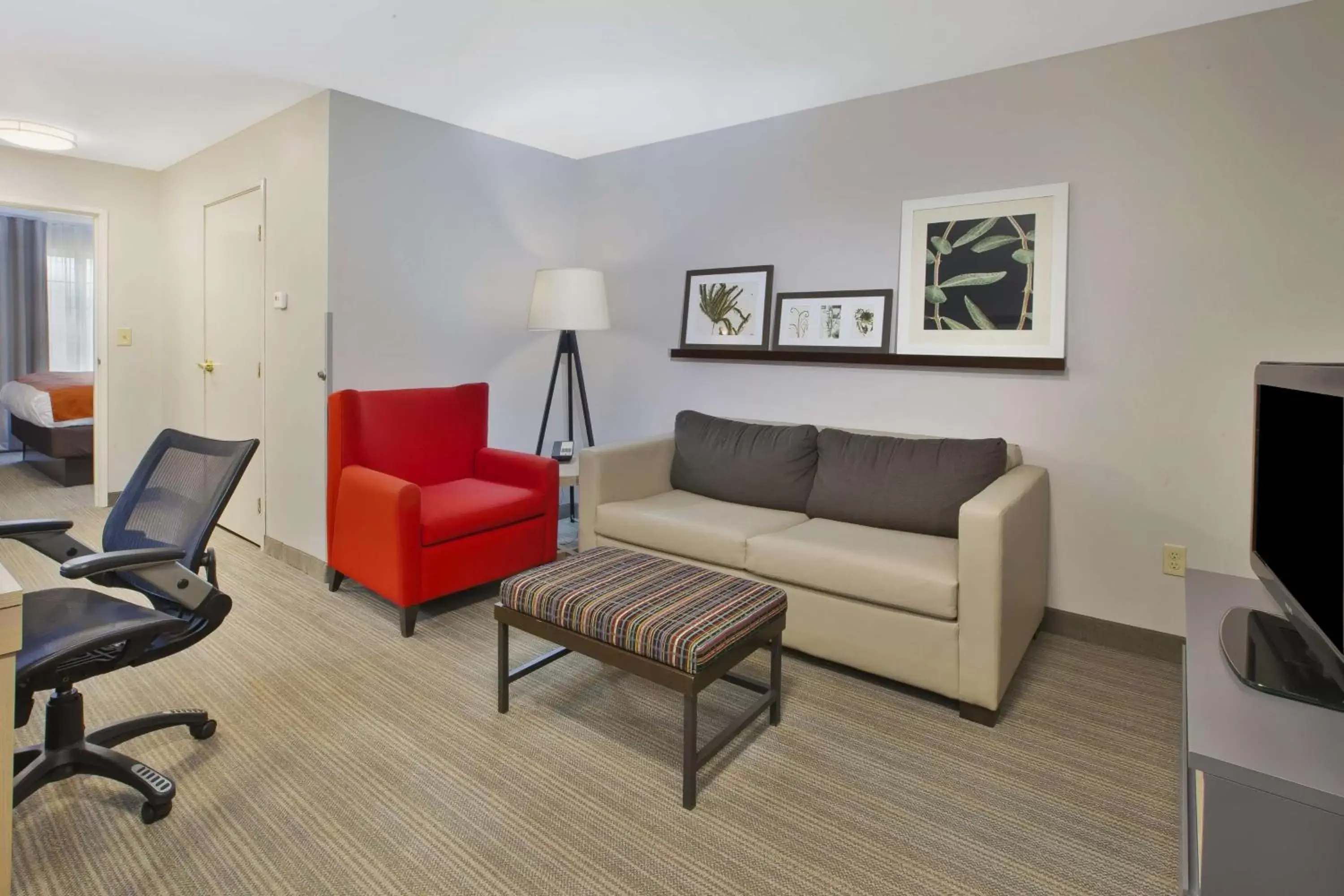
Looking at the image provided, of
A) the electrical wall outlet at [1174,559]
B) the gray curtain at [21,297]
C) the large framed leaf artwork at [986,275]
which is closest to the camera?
the electrical wall outlet at [1174,559]

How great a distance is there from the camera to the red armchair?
295cm

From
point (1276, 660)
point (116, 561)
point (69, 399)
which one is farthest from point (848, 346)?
point (69, 399)

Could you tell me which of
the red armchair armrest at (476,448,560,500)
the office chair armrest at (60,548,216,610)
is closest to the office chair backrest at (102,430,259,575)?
the office chair armrest at (60,548,216,610)

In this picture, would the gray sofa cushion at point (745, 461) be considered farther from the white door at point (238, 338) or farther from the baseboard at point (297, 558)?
the white door at point (238, 338)

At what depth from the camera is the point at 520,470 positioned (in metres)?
3.53

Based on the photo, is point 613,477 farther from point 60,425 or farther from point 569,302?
point 60,425

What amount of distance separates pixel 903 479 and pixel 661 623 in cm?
135

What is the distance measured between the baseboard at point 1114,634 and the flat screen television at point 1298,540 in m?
0.84

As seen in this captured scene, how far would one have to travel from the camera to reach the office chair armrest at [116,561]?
66.6 inches

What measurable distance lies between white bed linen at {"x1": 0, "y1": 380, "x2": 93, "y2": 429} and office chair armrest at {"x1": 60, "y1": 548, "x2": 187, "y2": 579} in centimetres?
484

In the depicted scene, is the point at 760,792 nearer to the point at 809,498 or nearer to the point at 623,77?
the point at 809,498

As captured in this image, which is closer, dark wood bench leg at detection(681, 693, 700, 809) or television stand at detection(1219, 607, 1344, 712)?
television stand at detection(1219, 607, 1344, 712)

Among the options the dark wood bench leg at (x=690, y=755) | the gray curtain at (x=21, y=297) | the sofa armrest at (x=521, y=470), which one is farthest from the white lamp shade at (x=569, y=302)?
the gray curtain at (x=21, y=297)

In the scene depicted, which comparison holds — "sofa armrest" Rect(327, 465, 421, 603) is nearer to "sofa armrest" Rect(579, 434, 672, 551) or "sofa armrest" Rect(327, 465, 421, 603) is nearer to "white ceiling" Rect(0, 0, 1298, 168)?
"sofa armrest" Rect(579, 434, 672, 551)
